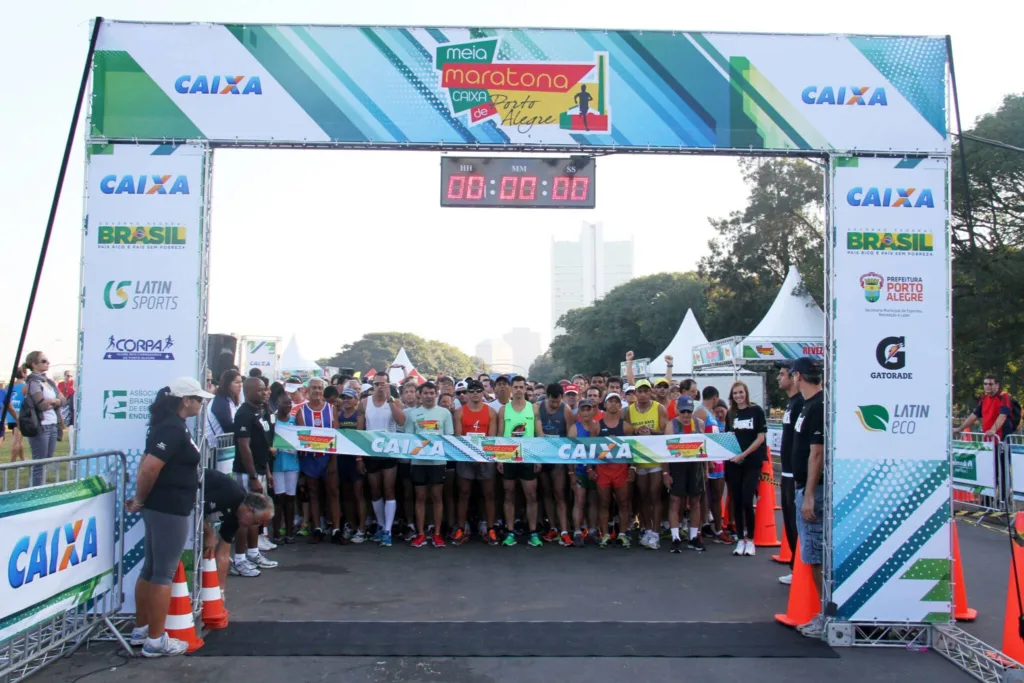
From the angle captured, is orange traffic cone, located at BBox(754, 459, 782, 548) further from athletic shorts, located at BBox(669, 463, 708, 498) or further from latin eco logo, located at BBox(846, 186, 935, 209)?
latin eco logo, located at BBox(846, 186, 935, 209)

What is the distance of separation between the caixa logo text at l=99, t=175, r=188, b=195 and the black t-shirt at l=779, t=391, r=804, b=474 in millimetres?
5495

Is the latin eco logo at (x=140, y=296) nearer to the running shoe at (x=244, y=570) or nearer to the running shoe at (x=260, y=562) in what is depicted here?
the running shoe at (x=244, y=570)

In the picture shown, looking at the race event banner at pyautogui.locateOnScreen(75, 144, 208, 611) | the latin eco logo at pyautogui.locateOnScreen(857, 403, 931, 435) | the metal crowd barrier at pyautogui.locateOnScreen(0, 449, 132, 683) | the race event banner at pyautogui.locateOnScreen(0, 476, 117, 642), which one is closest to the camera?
the race event banner at pyautogui.locateOnScreen(0, 476, 117, 642)

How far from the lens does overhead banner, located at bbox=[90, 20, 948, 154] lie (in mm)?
6281

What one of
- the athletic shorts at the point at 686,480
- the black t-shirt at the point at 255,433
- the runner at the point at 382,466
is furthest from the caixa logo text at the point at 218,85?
the athletic shorts at the point at 686,480

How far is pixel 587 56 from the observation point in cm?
650

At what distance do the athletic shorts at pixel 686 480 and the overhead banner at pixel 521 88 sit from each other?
14.4 ft

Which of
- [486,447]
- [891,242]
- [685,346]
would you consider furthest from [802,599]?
[685,346]

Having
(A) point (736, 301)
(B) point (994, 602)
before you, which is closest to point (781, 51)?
(B) point (994, 602)

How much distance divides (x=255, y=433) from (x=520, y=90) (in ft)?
14.8

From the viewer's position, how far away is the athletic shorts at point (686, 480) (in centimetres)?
946

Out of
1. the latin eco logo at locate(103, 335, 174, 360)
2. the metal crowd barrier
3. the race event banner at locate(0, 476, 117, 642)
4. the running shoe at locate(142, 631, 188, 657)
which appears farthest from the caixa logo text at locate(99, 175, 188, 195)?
the running shoe at locate(142, 631, 188, 657)

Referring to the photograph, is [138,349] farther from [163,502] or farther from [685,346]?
[685,346]

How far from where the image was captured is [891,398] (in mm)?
6270
